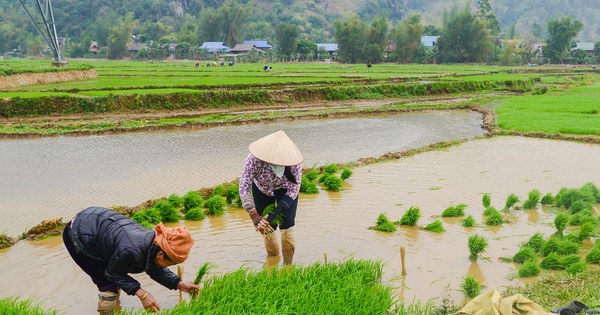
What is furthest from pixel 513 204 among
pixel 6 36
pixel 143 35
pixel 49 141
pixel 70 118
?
pixel 6 36

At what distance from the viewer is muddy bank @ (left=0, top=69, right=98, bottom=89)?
22.8 m

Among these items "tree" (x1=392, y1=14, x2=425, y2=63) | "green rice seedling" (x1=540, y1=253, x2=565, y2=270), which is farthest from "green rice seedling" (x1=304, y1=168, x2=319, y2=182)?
"tree" (x1=392, y1=14, x2=425, y2=63)

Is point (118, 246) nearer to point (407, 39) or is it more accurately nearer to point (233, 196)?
point (233, 196)

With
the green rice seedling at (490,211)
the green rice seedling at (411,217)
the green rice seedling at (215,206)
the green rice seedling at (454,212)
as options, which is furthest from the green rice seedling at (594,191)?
the green rice seedling at (215,206)

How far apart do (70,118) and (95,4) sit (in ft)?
278

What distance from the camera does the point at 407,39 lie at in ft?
196

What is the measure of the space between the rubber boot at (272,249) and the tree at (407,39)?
56244 mm

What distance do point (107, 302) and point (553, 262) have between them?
157 inches

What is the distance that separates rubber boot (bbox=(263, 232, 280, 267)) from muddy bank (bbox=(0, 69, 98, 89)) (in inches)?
→ 815

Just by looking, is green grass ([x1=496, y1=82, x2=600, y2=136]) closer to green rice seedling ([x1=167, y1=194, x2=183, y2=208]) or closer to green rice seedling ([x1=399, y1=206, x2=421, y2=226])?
green rice seedling ([x1=399, y1=206, x2=421, y2=226])

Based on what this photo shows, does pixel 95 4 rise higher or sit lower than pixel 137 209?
higher

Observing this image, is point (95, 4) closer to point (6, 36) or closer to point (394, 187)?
point (6, 36)

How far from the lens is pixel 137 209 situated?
6.96 m

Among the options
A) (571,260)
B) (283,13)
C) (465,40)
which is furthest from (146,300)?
(283,13)
